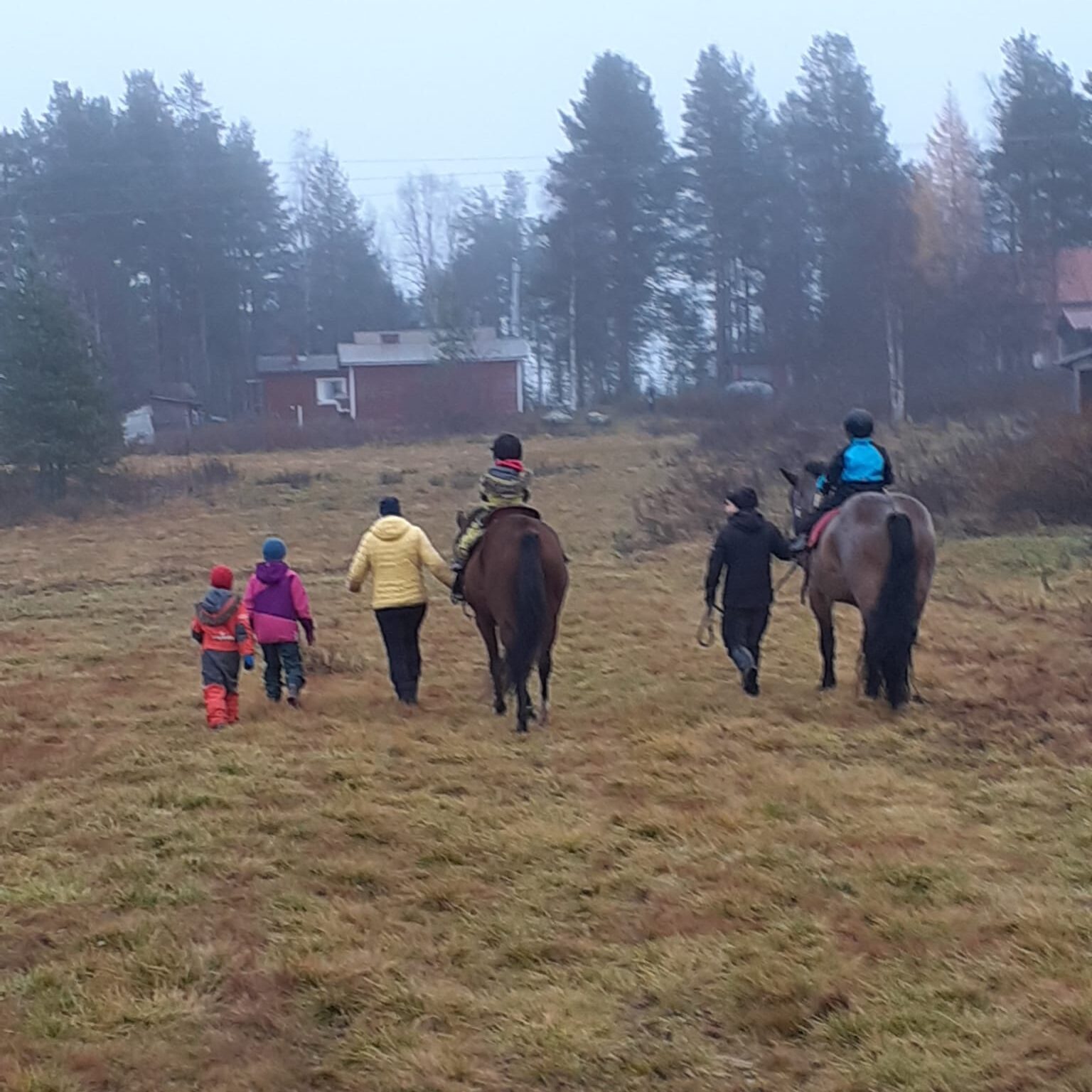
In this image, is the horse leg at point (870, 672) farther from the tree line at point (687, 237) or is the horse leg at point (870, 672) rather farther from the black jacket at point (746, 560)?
the tree line at point (687, 237)

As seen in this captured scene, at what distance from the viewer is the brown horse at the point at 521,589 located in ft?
29.1

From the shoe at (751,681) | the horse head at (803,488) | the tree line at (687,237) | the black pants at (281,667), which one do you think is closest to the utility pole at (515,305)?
the tree line at (687,237)

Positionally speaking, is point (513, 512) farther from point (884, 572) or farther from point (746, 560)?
point (884, 572)

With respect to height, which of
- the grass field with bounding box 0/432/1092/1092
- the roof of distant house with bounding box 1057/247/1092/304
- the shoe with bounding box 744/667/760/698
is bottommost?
the grass field with bounding box 0/432/1092/1092

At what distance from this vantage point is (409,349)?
56375 mm

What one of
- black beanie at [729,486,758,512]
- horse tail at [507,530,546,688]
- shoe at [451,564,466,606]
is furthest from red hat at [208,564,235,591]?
black beanie at [729,486,758,512]

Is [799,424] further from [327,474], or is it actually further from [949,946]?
[949,946]

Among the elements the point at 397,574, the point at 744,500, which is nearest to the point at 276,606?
the point at 397,574

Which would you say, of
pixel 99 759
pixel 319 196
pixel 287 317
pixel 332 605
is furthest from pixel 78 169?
pixel 99 759

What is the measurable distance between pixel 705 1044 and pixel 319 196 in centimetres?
7691

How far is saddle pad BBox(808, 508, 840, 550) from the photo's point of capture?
33.4 ft

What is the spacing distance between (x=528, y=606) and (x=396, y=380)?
47172 millimetres

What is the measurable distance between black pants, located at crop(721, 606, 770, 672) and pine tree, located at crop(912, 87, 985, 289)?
39722 millimetres

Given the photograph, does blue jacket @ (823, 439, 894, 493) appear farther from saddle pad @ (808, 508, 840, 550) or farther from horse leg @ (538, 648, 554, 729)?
horse leg @ (538, 648, 554, 729)
